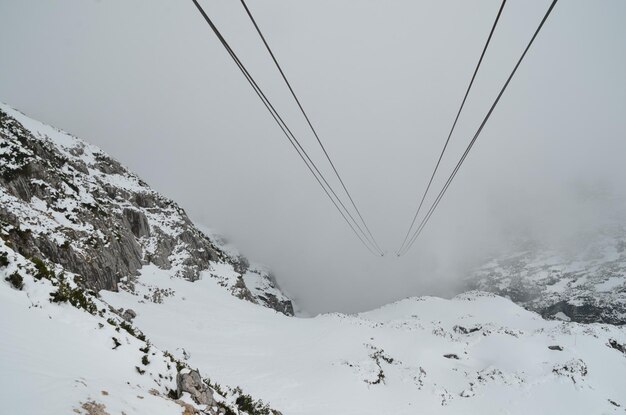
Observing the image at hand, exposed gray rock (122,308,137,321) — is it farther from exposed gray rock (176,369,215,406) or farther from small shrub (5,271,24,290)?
exposed gray rock (176,369,215,406)

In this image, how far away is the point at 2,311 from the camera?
664cm

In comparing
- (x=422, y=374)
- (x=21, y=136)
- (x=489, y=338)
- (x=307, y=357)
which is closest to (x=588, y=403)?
(x=489, y=338)

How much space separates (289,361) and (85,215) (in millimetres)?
23837

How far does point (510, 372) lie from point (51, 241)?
39870mm

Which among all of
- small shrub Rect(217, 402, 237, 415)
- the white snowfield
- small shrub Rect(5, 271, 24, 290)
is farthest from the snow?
small shrub Rect(5, 271, 24, 290)

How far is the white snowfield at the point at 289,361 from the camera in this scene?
5.91m

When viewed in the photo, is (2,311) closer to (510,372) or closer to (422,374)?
(422,374)

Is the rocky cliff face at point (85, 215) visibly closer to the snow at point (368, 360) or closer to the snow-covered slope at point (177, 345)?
the snow-covered slope at point (177, 345)

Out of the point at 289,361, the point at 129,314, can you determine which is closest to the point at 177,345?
the point at 129,314

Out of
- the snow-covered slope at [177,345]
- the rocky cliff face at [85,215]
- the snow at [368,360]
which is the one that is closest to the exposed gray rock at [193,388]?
the snow-covered slope at [177,345]

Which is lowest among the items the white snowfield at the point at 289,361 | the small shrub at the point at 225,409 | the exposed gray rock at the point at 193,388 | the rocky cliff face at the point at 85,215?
the small shrub at the point at 225,409

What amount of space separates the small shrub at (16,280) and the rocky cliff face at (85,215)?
20.8 ft

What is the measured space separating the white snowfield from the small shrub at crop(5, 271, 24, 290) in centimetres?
15

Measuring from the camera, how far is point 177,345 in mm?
21203
